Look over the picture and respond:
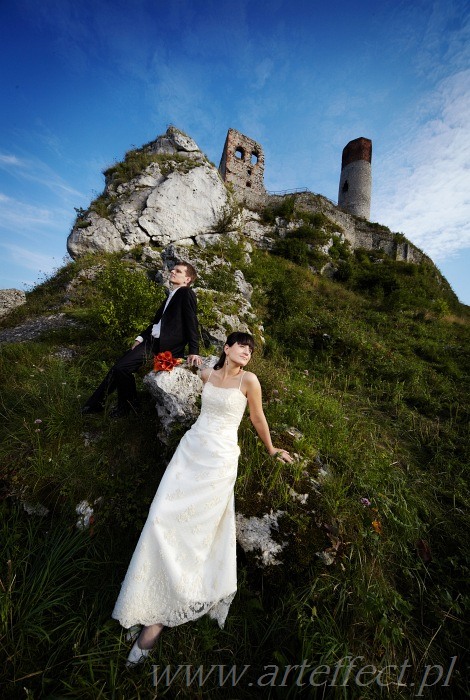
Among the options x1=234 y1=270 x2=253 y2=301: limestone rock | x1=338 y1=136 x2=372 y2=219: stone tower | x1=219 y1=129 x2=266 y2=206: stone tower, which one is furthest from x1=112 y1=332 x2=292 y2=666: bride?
x1=338 y1=136 x2=372 y2=219: stone tower

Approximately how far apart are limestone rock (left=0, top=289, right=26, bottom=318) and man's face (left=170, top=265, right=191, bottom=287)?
25.5 feet

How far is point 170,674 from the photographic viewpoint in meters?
1.72

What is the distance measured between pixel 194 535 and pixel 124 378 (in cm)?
209

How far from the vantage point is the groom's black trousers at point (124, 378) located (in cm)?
337

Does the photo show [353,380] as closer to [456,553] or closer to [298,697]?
[456,553]

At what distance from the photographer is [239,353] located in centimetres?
241

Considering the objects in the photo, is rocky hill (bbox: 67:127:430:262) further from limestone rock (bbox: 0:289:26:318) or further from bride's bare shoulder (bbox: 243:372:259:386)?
bride's bare shoulder (bbox: 243:372:259:386)

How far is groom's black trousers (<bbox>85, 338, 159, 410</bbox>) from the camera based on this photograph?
11.0 feet

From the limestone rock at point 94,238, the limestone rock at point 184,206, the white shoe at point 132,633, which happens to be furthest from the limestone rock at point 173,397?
the limestone rock at point 184,206

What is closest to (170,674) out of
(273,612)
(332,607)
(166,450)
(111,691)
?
(111,691)

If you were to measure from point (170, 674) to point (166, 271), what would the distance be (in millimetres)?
9117

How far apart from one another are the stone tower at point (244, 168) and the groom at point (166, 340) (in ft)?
66.4

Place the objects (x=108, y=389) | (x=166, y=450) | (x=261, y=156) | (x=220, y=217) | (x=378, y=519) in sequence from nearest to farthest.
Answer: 1. (x=378, y=519)
2. (x=166, y=450)
3. (x=108, y=389)
4. (x=220, y=217)
5. (x=261, y=156)

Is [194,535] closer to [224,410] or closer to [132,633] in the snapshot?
[132,633]
